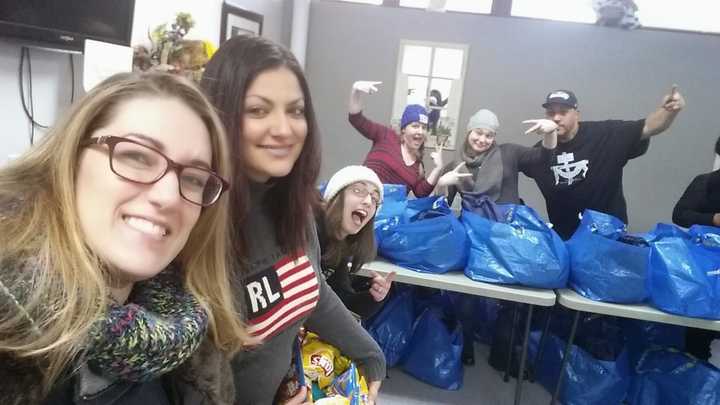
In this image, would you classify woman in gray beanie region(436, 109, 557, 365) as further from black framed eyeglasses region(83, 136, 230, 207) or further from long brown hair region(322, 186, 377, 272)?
black framed eyeglasses region(83, 136, 230, 207)

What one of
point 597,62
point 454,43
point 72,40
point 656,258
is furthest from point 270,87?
point 597,62

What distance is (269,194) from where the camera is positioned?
1062 mm

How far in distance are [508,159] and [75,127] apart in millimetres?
2433

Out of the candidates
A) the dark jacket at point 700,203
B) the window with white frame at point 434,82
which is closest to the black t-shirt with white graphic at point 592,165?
the dark jacket at point 700,203

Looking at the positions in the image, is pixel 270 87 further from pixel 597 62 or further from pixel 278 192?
pixel 597 62

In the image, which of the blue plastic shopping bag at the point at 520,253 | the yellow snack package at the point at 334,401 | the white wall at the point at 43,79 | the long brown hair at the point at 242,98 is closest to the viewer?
the long brown hair at the point at 242,98

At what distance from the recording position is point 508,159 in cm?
271

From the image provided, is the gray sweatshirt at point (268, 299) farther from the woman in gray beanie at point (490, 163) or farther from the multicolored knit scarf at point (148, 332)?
the woman in gray beanie at point (490, 163)

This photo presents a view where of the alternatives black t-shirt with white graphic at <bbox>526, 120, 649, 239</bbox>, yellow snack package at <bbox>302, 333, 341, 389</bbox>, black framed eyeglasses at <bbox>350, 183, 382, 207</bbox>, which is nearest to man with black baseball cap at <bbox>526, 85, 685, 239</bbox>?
black t-shirt with white graphic at <bbox>526, 120, 649, 239</bbox>

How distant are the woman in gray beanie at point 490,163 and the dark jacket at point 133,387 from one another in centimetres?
199

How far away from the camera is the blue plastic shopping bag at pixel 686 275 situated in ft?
6.38

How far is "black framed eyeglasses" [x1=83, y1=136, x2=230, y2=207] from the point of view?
0.62m

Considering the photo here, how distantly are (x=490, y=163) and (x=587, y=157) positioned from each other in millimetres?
518

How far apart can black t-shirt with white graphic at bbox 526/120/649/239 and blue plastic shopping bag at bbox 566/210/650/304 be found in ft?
1.78
